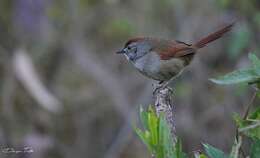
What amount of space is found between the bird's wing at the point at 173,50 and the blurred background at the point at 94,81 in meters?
2.30

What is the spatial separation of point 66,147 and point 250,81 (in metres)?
6.25

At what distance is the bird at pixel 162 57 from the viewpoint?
14.0 feet

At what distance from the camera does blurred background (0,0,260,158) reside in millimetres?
7044

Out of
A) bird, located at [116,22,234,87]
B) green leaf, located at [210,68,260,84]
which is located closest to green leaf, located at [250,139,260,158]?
green leaf, located at [210,68,260,84]

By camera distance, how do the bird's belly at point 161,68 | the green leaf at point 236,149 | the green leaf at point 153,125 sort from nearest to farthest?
the green leaf at point 236,149
the green leaf at point 153,125
the bird's belly at point 161,68

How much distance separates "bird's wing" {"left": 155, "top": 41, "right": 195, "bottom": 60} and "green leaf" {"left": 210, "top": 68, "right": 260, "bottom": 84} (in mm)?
2720

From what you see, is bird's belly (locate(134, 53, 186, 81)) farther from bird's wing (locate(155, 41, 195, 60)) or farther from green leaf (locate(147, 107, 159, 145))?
green leaf (locate(147, 107, 159, 145))

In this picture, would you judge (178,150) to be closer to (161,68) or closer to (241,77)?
(241,77)

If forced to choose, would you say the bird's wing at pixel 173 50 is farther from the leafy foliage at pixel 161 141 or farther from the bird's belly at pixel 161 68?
the leafy foliage at pixel 161 141

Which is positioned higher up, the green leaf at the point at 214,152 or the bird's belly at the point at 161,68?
the bird's belly at the point at 161,68

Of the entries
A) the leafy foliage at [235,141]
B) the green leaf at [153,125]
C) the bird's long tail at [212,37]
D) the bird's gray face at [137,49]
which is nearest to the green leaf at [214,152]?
the leafy foliage at [235,141]

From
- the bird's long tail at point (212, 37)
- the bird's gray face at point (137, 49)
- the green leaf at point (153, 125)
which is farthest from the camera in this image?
the bird's gray face at point (137, 49)

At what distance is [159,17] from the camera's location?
7605 millimetres

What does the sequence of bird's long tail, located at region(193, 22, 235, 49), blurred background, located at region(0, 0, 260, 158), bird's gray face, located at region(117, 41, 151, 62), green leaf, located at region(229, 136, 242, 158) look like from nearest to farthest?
green leaf, located at region(229, 136, 242, 158) → bird's long tail, located at region(193, 22, 235, 49) → bird's gray face, located at region(117, 41, 151, 62) → blurred background, located at region(0, 0, 260, 158)
